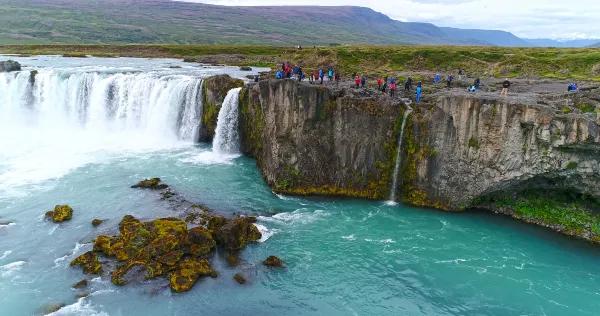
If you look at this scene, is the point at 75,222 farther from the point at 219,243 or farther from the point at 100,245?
the point at 219,243

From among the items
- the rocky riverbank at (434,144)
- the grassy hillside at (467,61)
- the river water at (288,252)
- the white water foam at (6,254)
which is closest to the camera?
the river water at (288,252)

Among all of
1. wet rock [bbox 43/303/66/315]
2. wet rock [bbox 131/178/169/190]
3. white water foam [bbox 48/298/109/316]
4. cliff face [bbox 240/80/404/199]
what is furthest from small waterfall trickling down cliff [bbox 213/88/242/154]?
wet rock [bbox 43/303/66/315]

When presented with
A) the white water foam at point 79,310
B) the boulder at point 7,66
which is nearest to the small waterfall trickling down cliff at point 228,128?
the white water foam at point 79,310

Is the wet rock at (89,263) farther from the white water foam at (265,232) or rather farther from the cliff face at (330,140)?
the cliff face at (330,140)

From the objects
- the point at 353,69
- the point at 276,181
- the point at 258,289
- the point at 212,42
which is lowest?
the point at 258,289

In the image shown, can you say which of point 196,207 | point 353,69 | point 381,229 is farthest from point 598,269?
point 353,69

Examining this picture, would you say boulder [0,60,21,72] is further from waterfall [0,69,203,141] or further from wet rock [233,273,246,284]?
wet rock [233,273,246,284]
